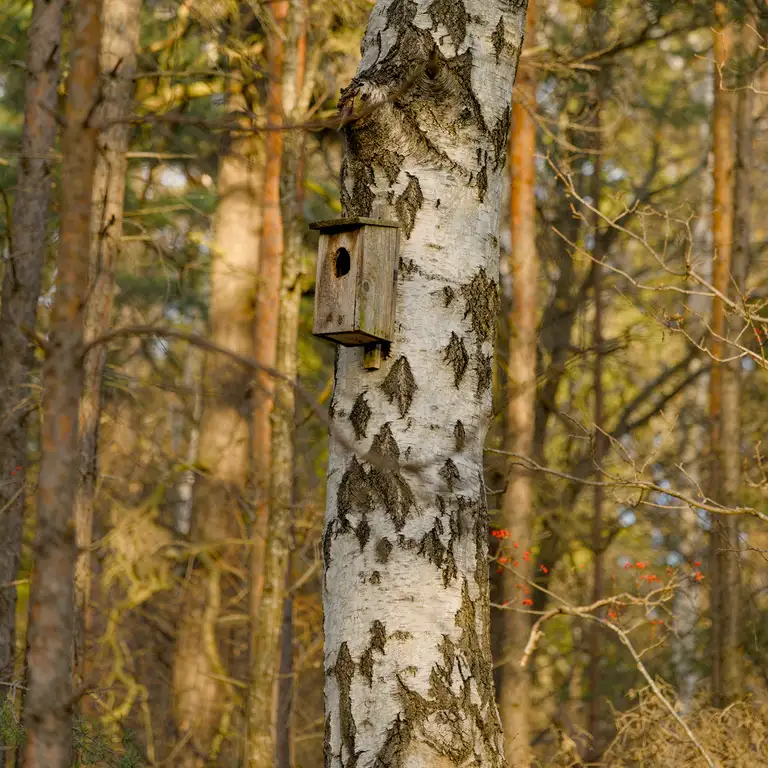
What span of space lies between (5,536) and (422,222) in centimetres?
633

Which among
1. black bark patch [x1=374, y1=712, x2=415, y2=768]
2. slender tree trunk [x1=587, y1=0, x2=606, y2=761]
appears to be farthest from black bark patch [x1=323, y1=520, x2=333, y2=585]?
slender tree trunk [x1=587, y1=0, x2=606, y2=761]

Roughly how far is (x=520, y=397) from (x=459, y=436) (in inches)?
232

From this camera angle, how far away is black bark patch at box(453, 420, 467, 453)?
11.3 feet

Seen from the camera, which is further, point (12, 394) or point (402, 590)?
point (12, 394)

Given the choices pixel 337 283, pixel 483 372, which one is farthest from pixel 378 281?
pixel 483 372

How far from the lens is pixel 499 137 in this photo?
3.76 metres

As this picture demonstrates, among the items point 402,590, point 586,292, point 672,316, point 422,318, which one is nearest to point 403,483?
point 402,590

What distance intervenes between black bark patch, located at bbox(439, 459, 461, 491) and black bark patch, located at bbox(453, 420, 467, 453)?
0.05m

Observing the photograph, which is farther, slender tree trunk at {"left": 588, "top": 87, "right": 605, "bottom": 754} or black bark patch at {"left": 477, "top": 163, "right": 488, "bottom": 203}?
slender tree trunk at {"left": 588, "top": 87, "right": 605, "bottom": 754}

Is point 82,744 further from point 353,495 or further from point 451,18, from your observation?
point 451,18

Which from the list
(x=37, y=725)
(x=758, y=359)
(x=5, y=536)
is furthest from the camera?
(x=5, y=536)

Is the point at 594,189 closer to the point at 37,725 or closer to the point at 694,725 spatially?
the point at 694,725

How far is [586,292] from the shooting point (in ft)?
38.4

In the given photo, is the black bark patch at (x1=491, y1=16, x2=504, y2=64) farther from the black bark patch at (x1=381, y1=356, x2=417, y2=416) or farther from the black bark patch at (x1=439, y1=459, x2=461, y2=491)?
the black bark patch at (x1=439, y1=459, x2=461, y2=491)
